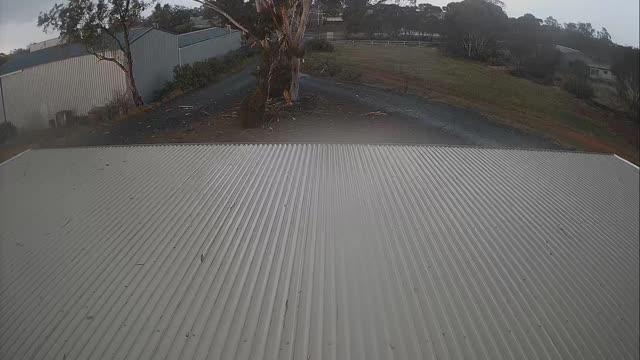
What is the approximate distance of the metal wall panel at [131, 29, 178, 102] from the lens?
1180cm

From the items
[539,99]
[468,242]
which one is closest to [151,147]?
[468,242]

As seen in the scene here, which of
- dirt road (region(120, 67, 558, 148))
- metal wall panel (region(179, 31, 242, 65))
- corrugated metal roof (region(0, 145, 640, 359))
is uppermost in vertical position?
metal wall panel (region(179, 31, 242, 65))

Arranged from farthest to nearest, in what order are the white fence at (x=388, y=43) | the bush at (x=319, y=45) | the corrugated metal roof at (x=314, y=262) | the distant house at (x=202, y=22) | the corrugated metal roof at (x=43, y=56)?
the bush at (x=319, y=45), the white fence at (x=388, y=43), the distant house at (x=202, y=22), the corrugated metal roof at (x=43, y=56), the corrugated metal roof at (x=314, y=262)

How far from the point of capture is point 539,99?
42.7 feet

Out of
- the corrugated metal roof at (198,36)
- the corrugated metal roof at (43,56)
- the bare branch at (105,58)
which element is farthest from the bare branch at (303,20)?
the corrugated metal roof at (43,56)

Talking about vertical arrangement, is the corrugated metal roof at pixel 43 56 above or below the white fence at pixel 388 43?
below

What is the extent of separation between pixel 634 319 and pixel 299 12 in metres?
12.6

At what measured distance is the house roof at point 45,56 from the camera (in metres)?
7.55

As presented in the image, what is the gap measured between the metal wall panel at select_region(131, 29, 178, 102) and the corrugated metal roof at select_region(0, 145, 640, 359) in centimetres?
655

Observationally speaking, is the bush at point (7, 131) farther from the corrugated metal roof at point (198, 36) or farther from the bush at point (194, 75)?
the corrugated metal roof at point (198, 36)

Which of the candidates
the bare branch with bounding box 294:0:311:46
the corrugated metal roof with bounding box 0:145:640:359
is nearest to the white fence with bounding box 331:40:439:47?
the bare branch with bounding box 294:0:311:46

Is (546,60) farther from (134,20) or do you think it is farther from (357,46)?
(134,20)

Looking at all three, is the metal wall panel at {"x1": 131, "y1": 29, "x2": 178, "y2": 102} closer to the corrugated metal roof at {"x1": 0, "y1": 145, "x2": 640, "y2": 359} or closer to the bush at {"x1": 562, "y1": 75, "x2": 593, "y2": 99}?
the corrugated metal roof at {"x1": 0, "y1": 145, "x2": 640, "y2": 359}

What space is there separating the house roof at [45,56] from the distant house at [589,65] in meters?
12.6
